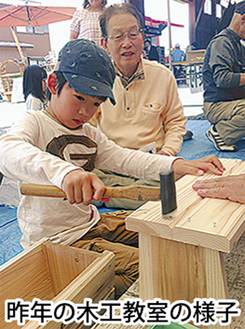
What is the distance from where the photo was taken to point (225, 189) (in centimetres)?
89

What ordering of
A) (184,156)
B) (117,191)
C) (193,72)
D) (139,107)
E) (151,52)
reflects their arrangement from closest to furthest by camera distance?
(117,191) < (139,107) < (184,156) < (151,52) < (193,72)

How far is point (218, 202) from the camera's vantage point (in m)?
0.87

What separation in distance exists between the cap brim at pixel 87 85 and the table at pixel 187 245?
0.47 meters

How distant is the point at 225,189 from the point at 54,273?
2.27 feet

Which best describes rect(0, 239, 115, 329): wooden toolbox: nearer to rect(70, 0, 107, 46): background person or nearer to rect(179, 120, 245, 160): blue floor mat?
rect(179, 120, 245, 160): blue floor mat

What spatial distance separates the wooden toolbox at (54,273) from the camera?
828mm

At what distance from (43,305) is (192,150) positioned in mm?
2912

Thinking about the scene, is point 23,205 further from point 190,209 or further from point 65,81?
point 190,209

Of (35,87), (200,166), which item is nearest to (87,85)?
(200,166)

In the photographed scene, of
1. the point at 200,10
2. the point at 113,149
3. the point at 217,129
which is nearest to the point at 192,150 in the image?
the point at 217,129

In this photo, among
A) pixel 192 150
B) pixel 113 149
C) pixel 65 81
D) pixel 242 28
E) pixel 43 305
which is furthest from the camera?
pixel 192 150

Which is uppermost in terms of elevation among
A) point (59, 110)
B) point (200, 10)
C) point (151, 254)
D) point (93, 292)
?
point (200, 10)

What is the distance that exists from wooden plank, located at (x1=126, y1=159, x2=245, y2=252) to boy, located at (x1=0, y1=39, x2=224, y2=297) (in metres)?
0.31

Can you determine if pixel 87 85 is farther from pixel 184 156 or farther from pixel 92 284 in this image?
pixel 184 156
